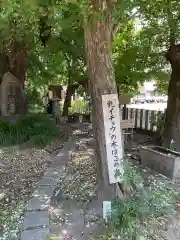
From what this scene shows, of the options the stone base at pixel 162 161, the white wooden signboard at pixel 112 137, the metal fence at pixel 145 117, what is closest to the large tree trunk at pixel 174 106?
the stone base at pixel 162 161

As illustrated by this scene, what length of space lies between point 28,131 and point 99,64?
13.4ft

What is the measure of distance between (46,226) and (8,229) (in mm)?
447

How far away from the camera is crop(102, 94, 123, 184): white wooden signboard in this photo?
3443 millimetres

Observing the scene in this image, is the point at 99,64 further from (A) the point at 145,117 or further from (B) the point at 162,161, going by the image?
(A) the point at 145,117

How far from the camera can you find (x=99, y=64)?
341 centimetres

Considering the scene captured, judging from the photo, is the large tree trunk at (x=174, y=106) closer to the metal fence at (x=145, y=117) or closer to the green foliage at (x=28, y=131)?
the metal fence at (x=145, y=117)

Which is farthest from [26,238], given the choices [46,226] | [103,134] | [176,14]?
[176,14]

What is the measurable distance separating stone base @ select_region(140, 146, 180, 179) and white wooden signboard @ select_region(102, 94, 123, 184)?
1775 mm

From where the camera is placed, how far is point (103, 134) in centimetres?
347

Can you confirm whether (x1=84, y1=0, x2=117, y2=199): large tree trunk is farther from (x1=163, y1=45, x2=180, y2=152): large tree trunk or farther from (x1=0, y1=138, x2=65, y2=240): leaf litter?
(x1=163, y1=45, x2=180, y2=152): large tree trunk

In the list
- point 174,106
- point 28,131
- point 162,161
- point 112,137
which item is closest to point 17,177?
point 112,137

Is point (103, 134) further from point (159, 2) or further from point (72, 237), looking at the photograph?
point (159, 2)

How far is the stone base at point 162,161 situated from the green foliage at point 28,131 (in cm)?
238

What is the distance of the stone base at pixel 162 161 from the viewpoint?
16.2ft
